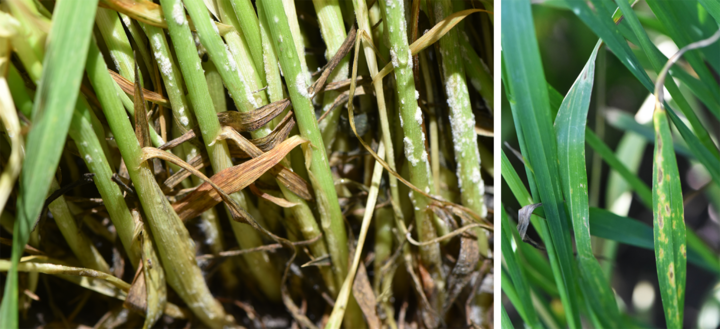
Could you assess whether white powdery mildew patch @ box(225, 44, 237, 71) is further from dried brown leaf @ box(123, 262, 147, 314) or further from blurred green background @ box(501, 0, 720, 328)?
blurred green background @ box(501, 0, 720, 328)

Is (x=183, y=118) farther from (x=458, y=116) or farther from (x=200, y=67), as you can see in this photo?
(x=458, y=116)

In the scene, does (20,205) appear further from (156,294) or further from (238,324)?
(238,324)

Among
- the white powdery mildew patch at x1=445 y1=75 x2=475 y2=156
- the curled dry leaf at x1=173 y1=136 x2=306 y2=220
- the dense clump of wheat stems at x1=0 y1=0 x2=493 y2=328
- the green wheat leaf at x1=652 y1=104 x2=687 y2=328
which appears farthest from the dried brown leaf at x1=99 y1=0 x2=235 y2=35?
the green wheat leaf at x1=652 y1=104 x2=687 y2=328

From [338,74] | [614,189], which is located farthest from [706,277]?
[338,74]

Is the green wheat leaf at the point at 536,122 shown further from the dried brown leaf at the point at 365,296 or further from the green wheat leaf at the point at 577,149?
the dried brown leaf at the point at 365,296

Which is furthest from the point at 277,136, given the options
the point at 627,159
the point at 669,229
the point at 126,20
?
the point at 627,159

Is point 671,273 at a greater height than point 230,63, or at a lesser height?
lesser
